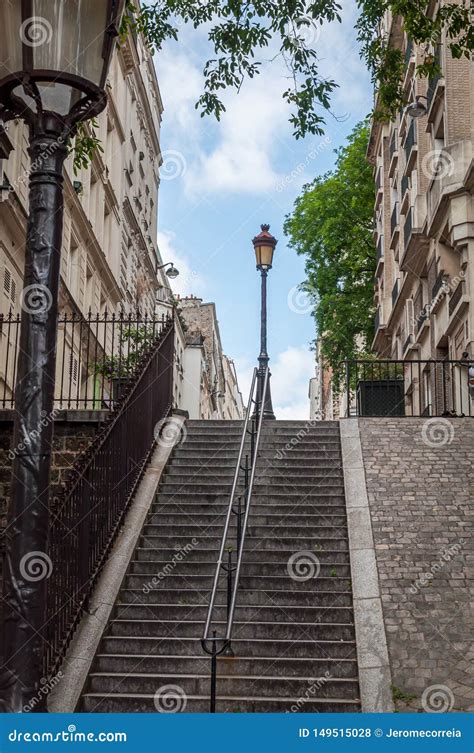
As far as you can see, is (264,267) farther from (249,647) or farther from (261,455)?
(249,647)

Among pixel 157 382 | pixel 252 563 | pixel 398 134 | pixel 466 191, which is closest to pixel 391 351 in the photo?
pixel 398 134

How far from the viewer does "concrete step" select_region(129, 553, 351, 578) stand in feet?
33.6

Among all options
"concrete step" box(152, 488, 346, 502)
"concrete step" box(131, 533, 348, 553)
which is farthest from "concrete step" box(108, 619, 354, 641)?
"concrete step" box(152, 488, 346, 502)

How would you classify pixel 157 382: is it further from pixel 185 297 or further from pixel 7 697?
pixel 185 297

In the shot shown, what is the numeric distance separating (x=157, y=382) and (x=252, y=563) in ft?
15.3

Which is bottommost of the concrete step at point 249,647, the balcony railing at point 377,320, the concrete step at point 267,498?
the concrete step at point 249,647

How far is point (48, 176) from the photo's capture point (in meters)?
4.40

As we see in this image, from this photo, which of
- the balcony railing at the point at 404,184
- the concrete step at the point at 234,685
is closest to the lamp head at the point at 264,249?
the concrete step at the point at 234,685

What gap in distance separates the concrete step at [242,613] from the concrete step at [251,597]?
0.10 meters

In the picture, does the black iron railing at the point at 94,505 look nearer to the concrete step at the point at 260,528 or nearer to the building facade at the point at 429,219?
the concrete step at the point at 260,528

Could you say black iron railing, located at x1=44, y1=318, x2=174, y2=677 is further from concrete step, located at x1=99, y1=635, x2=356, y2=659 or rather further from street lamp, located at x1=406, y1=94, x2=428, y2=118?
street lamp, located at x1=406, y1=94, x2=428, y2=118

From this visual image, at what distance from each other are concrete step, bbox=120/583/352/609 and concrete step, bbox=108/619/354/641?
0.36m

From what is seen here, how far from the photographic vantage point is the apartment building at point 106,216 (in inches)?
719

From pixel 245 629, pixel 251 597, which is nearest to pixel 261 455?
pixel 251 597
